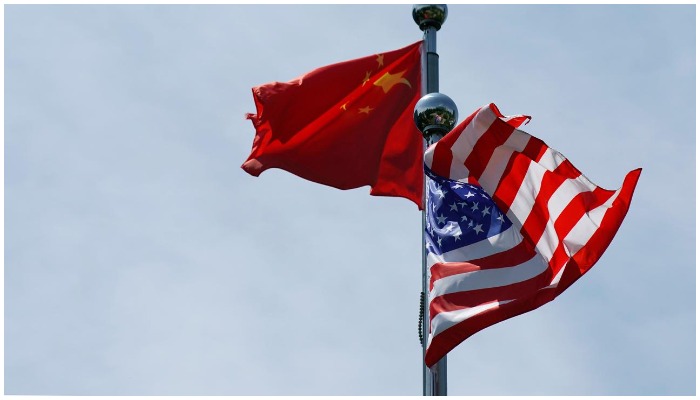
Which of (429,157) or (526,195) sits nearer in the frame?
(429,157)

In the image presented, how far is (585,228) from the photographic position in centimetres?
1451

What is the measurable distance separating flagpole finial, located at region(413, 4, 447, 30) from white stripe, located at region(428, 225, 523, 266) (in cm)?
295

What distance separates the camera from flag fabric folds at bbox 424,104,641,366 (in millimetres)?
14070

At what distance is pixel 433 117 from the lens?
15.0m

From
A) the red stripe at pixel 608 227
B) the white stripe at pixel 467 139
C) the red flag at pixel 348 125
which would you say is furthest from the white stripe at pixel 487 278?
the red flag at pixel 348 125

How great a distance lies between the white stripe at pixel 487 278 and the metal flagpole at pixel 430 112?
25 cm

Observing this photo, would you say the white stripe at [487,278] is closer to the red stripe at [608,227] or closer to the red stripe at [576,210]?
the red stripe at [576,210]

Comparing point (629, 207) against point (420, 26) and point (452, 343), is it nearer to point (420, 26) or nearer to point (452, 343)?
point (452, 343)

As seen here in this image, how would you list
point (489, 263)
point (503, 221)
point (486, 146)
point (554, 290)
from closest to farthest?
point (554, 290), point (489, 263), point (503, 221), point (486, 146)

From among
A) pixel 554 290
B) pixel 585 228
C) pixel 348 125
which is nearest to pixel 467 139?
pixel 585 228

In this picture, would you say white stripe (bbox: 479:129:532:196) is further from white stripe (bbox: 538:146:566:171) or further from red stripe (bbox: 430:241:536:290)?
red stripe (bbox: 430:241:536:290)

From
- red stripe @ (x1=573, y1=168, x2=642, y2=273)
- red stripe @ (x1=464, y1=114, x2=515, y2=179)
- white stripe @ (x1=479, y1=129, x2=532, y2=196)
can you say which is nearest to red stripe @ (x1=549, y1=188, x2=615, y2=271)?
red stripe @ (x1=573, y1=168, x2=642, y2=273)

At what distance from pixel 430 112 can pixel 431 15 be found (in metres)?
2.07

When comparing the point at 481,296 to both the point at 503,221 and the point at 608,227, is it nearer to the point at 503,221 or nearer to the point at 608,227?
the point at 503,221
